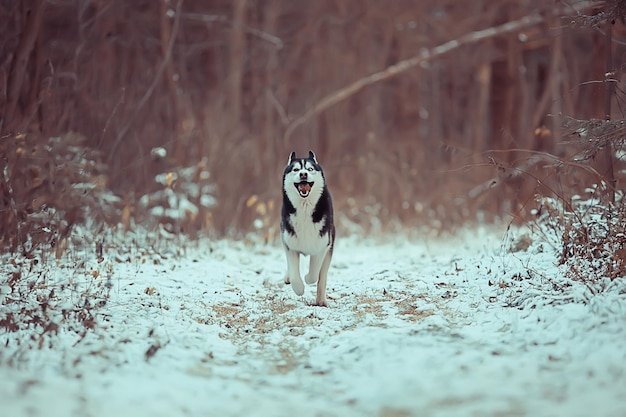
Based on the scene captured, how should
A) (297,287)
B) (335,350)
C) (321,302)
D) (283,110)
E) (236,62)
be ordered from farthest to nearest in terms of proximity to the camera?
1. (236,62)
2. (283,110)
3. (297,287)
4. (321,302)
5. (335,350)

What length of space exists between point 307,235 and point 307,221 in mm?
161

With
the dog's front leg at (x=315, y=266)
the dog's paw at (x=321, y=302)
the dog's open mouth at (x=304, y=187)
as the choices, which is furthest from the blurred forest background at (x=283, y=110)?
the dog's paw at (x=321, y=302)

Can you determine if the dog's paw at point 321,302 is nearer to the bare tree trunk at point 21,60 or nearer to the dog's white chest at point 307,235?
the dog's white chest at point 307,235

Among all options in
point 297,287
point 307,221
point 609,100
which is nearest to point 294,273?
point 297,287

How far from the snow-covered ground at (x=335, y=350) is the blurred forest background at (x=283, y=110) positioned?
1.41m

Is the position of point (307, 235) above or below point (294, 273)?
above

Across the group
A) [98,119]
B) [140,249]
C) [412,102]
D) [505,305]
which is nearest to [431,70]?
[412,102]

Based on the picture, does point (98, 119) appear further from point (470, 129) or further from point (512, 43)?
point (470, 129)

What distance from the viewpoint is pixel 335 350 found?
17.3 feet

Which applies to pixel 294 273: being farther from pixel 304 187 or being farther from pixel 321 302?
pixel 304 187

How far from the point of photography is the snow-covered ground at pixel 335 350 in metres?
4.06

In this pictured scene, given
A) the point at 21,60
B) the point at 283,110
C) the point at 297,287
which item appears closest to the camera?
the point at 297,287

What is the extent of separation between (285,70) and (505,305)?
51.2 ft

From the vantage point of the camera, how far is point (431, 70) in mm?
22031
